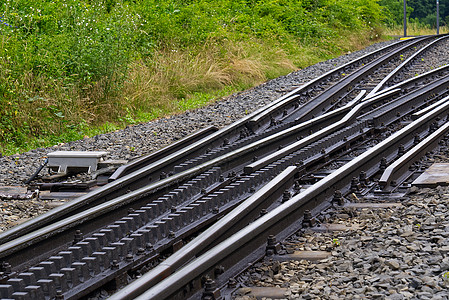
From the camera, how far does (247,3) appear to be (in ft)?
75.8

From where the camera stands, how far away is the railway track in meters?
3.79

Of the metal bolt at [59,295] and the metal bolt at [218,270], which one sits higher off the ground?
the metal bolt at [59,295]

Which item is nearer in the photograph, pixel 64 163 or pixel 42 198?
pixel 42 198

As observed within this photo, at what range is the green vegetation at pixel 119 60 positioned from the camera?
34.8 ft

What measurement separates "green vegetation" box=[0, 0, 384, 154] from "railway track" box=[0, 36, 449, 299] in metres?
3.02

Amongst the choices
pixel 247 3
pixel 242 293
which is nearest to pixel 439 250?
pixel 242 293

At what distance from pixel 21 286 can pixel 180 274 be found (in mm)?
903

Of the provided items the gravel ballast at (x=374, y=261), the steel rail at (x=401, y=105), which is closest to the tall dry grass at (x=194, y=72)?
the steel rail at (x=401, y=105)

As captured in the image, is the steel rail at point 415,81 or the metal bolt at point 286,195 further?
the steel rail at point 415,81

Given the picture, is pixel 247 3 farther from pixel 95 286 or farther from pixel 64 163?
pixel 95 286

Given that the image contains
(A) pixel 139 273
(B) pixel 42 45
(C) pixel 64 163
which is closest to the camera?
(A) pixel 139 273

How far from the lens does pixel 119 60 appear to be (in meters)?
12.2

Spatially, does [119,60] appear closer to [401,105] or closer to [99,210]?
[401,105]

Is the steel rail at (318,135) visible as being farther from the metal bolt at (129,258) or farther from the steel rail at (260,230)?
the metal bolt at (129,258)
